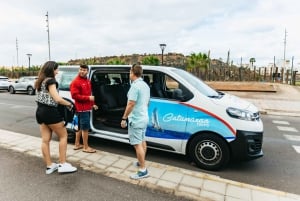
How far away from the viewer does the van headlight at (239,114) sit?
13.4 feet

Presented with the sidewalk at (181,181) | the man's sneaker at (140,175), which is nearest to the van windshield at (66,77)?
the sidewalk at (181,181)

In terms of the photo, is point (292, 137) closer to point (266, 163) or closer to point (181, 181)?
point (266, 163)

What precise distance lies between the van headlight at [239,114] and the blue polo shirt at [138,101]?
4.72 ft

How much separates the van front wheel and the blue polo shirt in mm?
1153

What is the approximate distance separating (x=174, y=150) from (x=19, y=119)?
21.7ft

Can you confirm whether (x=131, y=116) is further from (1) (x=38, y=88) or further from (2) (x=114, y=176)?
(1) (x=38, y=88)

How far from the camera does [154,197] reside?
326cm

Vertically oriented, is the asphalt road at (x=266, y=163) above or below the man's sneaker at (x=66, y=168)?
below

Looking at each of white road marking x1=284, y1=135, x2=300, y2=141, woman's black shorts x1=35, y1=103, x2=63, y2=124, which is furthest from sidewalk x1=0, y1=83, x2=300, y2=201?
white road marking x1=284, y1=135, x2=300, y2=141

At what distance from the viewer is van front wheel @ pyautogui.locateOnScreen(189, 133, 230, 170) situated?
4148 millimetres

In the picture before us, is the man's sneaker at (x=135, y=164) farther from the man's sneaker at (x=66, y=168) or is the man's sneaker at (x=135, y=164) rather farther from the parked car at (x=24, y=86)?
the parked car at (x=24, y=86)

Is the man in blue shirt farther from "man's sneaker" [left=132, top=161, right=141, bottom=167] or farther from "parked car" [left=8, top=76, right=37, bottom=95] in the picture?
"parked car" [left=8, top=76, right=37, bottom=95]

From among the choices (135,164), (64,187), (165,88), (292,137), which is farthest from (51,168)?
(292,137)

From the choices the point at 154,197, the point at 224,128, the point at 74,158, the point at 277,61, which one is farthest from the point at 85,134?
the point at 277,61
